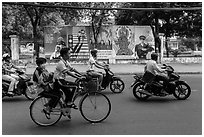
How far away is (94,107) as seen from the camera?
5715 millimetres

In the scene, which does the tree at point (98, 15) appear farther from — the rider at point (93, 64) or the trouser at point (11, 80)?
the trouser at point (11, 80)

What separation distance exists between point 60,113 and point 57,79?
26.8 inches

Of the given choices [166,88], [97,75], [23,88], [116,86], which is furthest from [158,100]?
[23,88]

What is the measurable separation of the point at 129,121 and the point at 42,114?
1690 millimetres

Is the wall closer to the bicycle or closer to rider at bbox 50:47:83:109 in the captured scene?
the bicycle

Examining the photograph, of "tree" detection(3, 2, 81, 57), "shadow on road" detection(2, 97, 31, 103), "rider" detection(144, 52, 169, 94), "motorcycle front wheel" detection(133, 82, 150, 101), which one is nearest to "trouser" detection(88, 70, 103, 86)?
"motorcycle front wheel" detection(133, 82, 150, 101)

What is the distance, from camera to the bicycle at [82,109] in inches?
212

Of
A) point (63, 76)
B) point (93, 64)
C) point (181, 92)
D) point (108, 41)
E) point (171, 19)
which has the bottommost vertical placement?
point (181, 92)

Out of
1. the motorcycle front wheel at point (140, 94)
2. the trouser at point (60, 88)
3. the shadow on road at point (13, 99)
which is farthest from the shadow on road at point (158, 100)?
the shadow on road at point (13, 99)

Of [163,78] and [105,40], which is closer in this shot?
[163,78]

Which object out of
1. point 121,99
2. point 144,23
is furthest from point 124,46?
point 121,99

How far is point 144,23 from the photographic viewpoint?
24766 millimetres

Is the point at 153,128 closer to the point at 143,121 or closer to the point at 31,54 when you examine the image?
the point at 143,121

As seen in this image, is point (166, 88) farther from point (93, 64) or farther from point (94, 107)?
point (94, 107)
